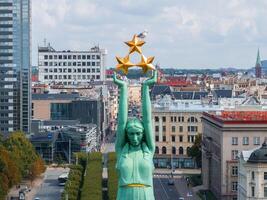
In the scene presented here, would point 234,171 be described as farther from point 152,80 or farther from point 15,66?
point 152,80

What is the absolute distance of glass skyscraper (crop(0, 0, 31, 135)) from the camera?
407 feet

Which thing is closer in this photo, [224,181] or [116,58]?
[116,58]

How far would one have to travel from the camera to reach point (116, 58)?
28031mm

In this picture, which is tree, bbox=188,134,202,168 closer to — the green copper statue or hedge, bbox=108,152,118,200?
hedge, bbox=108,152,118,200

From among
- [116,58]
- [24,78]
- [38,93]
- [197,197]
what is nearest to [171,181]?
[197,197]

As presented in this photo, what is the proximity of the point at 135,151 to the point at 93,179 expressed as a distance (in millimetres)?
→ 56061

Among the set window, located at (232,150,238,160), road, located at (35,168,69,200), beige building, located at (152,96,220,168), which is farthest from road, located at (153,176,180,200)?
beige building, located at (152,96,220,168)

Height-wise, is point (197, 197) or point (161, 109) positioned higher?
point (161, 109)

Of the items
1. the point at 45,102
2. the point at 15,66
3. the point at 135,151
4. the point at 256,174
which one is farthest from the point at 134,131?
the point at 45,102

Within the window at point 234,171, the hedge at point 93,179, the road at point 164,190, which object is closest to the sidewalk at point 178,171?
the road at point 164,190

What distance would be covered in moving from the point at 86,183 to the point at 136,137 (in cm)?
5329

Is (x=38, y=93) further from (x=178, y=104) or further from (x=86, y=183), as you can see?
(x=86, y=183)

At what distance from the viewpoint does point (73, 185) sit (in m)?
78.9

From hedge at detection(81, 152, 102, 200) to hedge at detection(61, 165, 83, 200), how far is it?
1.88 ft
